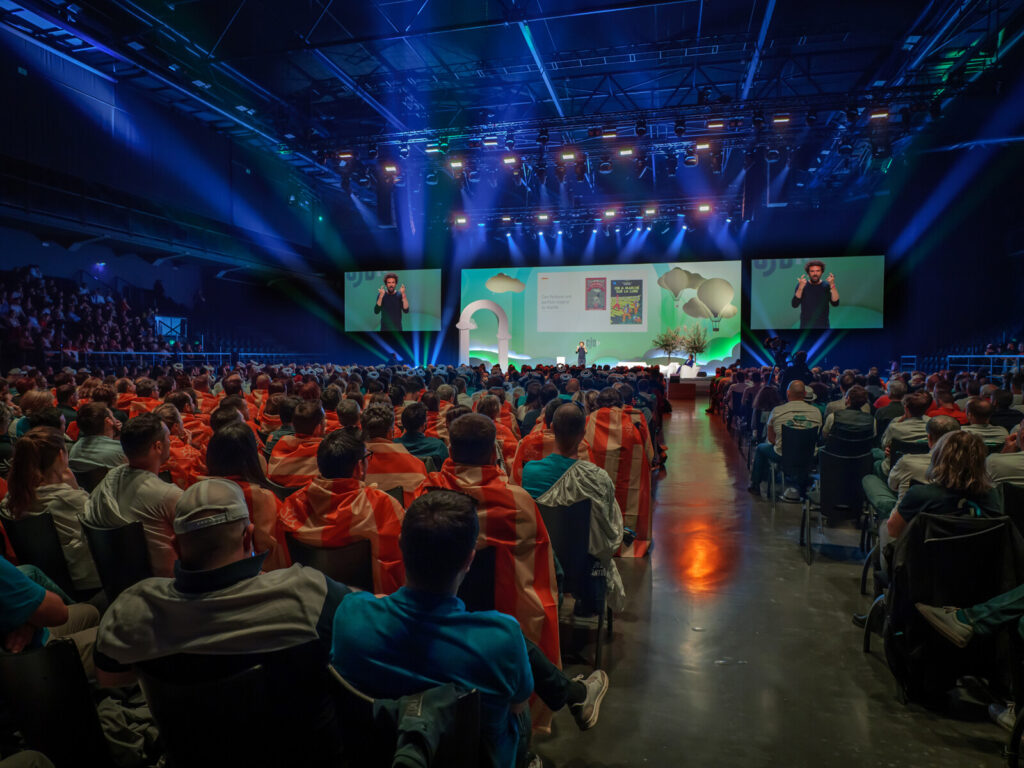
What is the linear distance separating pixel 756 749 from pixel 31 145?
14363 millimetres

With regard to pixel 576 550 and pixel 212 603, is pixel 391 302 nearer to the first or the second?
pixel 576 550

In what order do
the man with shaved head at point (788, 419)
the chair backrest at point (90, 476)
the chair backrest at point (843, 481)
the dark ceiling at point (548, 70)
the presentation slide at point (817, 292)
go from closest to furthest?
the chair backrest at point (90, 476) < the chair backrest at point (843, 481) < the man with shaved head at point (788, 419) < the dark ceiling at point (548, 70) < the presentation slide at point (817, 292)

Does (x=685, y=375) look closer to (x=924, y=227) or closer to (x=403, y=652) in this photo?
(x=924, y=227)

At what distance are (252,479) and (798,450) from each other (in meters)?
4.37

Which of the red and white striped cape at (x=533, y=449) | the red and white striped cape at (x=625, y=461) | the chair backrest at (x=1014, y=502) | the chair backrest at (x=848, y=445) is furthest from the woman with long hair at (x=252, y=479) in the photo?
the chair backrest at (x=848, y=445)

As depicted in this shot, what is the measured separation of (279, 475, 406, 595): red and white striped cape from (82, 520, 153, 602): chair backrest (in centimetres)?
54

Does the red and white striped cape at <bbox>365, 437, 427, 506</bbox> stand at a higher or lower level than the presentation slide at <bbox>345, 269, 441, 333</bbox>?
lower

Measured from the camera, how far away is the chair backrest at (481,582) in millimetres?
2225

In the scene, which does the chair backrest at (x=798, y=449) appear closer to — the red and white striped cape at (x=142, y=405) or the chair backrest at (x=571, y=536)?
the chair backrest at (x=571, y=536)

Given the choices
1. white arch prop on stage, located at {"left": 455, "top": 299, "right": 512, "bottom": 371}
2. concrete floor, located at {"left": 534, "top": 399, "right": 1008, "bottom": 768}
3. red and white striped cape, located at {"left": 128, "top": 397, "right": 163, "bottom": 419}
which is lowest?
concrete floor, located at {"left": 534, "top": 399, "right": 1008, "bottom": 768}

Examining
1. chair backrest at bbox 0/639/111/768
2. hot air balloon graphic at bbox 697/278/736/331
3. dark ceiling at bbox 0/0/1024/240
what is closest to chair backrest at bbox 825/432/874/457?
chair backrest at bbox 0/639/111/768

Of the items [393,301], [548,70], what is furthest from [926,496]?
[393,301]

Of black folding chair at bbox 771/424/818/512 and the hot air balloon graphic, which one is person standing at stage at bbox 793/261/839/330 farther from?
black folding chair at bbox 771/424/818/512

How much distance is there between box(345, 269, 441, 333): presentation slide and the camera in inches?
781
